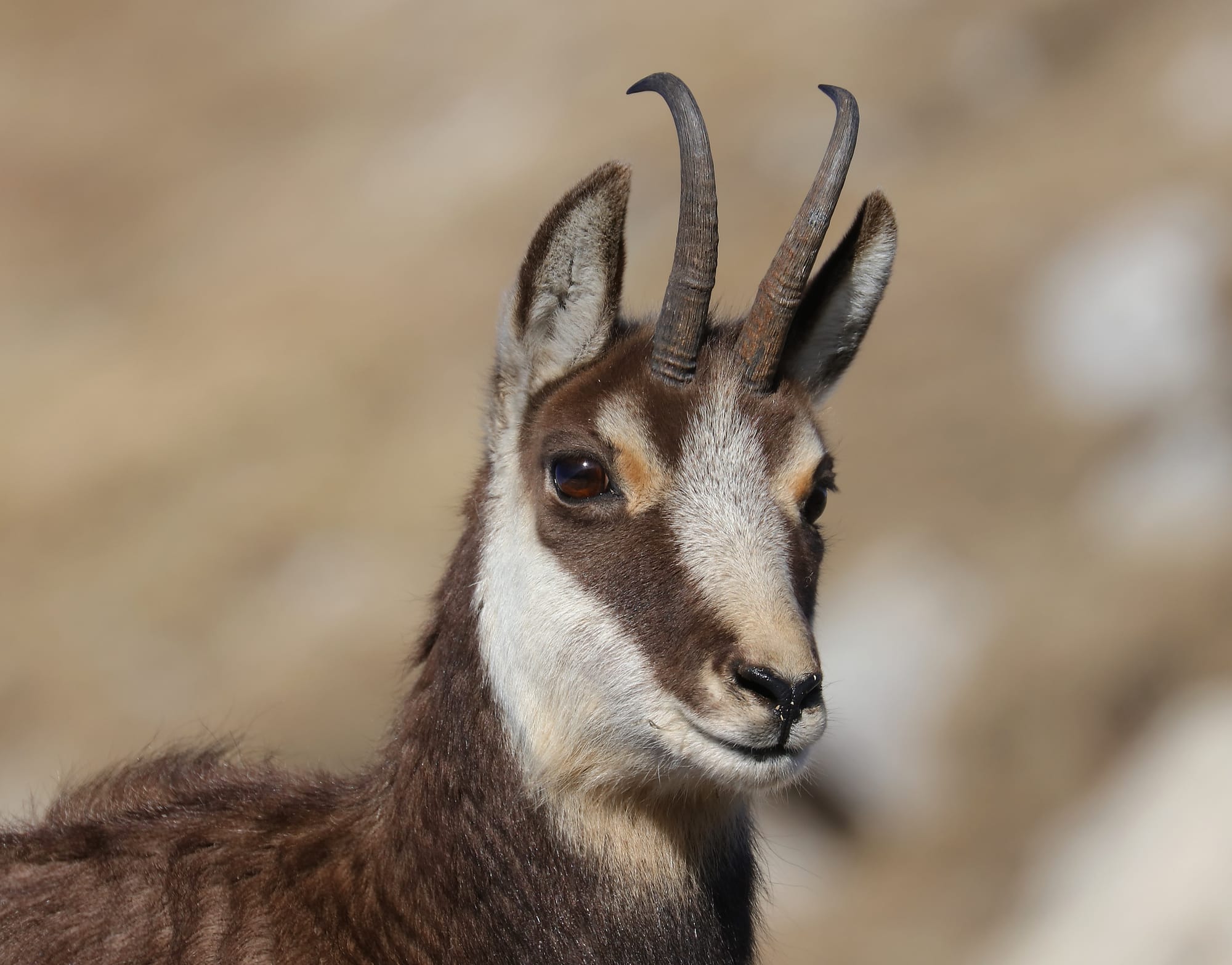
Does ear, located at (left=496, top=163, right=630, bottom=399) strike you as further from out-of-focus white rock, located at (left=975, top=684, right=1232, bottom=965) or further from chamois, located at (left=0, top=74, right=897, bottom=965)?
out-of-focus white rock, located at (left=975, top=684, right=1232, bottom=965)

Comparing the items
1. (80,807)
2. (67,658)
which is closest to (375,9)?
(67,658)

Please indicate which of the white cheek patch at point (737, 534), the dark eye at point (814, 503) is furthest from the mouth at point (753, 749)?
the dark eye at point (814, 503)

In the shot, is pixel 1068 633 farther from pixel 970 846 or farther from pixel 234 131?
pixel 234 131

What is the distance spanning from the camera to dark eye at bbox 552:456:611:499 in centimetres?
519

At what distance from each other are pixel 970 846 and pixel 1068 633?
296cm

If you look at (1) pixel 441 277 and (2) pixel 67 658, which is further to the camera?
(1) pixel 441 277

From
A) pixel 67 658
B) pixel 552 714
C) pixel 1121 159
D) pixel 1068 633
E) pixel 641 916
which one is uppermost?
pixel 1121 159

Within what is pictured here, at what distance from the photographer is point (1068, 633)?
55.3ft

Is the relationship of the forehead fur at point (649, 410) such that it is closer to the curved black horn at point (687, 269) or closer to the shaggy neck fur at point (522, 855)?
the curved black horn at point (687, 269)

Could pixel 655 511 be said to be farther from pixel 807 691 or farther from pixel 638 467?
pixel 807 691

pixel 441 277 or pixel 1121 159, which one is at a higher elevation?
pixel 1121 159

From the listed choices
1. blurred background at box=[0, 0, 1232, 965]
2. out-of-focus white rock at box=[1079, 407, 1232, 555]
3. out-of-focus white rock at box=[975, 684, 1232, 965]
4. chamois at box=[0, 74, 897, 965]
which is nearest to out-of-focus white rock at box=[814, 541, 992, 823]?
blurred background at box=[0, 0, 1232, 965]

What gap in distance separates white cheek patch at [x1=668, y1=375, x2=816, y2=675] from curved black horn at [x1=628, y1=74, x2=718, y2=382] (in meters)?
0.21

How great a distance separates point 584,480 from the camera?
5199mm
